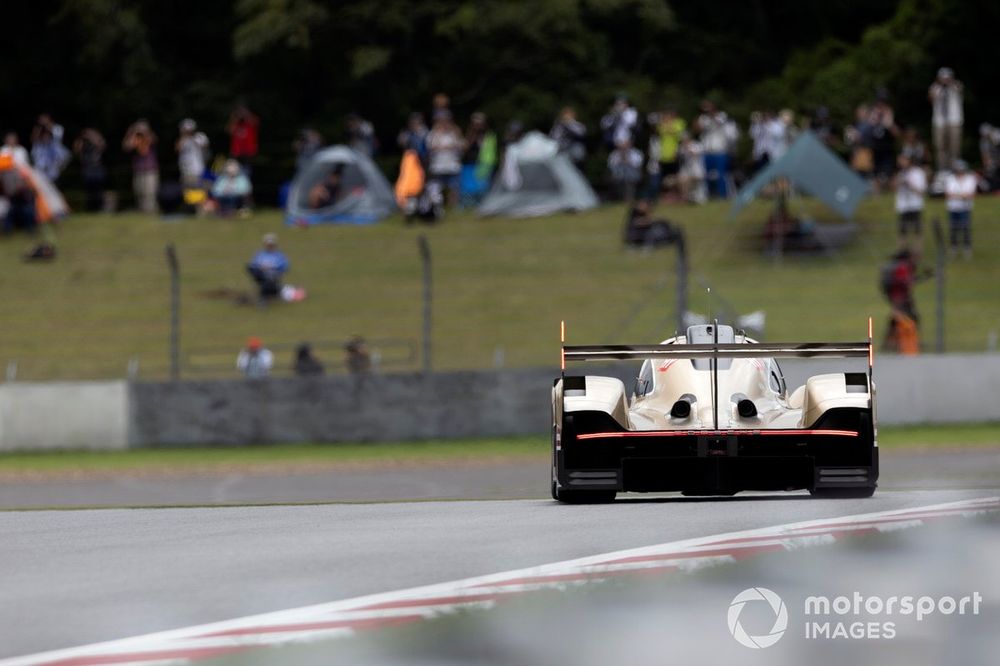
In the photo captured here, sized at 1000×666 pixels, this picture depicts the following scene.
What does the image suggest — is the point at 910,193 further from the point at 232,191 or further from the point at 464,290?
the point at 232,191

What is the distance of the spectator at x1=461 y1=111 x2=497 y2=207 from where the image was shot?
31.6 meters

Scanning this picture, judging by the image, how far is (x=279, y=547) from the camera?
856cm

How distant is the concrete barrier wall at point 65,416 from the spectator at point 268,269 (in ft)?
16.7

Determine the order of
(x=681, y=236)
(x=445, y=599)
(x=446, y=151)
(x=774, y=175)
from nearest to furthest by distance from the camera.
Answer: (x=445, y=599), (x=681, y=236), (x=774, y=175), (x=446, y=151)

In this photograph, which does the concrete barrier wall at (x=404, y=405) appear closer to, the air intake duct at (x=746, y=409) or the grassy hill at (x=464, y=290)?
the grassy hill at (x=464, y=290)

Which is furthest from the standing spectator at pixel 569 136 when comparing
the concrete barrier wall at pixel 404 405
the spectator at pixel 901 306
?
the concrete barrier wall at pixel 404 405

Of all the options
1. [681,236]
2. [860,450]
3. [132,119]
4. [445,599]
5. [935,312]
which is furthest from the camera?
[132,119]

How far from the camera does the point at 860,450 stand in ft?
31.9

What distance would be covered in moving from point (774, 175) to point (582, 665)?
22.5 metres

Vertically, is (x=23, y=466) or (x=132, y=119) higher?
(x=132, y=119)

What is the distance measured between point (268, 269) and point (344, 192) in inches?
248

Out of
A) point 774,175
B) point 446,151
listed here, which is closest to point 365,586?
point 774,175

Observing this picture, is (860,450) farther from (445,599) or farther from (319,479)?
(319,479)

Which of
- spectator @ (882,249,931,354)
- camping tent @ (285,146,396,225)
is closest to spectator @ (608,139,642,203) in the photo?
camping tent @ (285,146,396,225)
